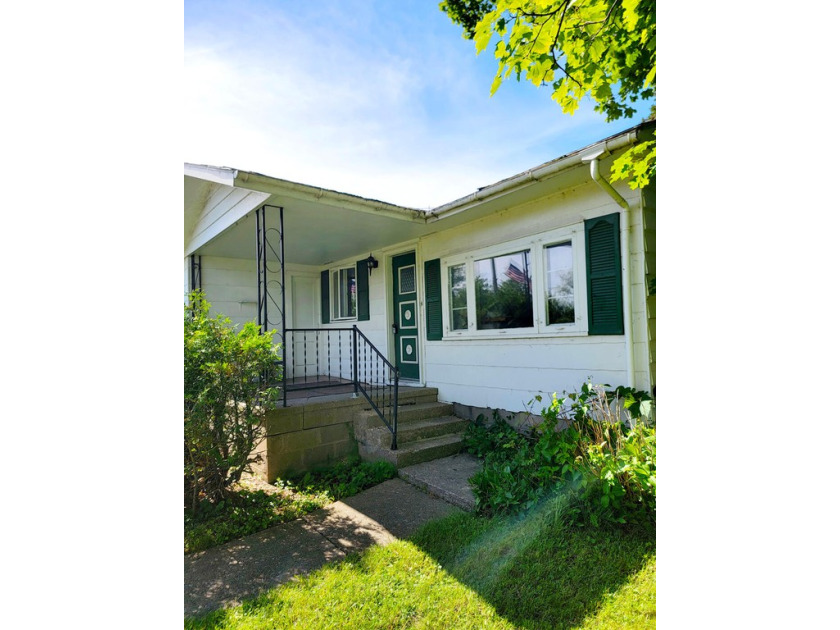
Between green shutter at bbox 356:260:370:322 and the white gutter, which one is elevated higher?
the white gutter

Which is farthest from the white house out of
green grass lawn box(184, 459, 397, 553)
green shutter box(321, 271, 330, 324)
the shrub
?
green grass lawn box(184, 459, 397, 553)

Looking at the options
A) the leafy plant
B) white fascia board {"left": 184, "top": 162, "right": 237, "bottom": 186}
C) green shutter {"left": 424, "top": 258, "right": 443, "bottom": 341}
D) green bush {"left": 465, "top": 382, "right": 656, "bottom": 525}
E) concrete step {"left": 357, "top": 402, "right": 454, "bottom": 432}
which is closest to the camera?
the leafy plant

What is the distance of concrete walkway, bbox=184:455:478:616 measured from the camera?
259 centimetres

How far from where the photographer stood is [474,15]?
265 inches

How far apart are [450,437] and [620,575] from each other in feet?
8.79

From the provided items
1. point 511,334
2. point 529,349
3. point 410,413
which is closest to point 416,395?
point 410,413

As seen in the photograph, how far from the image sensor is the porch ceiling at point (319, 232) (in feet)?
16.1

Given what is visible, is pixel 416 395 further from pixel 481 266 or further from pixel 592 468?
pixel 592 468

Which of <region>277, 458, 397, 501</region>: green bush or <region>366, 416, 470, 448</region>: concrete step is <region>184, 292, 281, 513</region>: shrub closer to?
<region>277, 458, 397, 501</region>: green bush

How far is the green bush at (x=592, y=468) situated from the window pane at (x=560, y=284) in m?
0.81

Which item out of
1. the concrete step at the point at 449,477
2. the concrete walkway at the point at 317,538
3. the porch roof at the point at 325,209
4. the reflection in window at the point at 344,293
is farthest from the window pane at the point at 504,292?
the reflection in window at the point at 344,293

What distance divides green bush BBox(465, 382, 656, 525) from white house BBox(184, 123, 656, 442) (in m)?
0.46

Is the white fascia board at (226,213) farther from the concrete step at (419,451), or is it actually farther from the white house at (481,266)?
the concrete step at (419,451)
